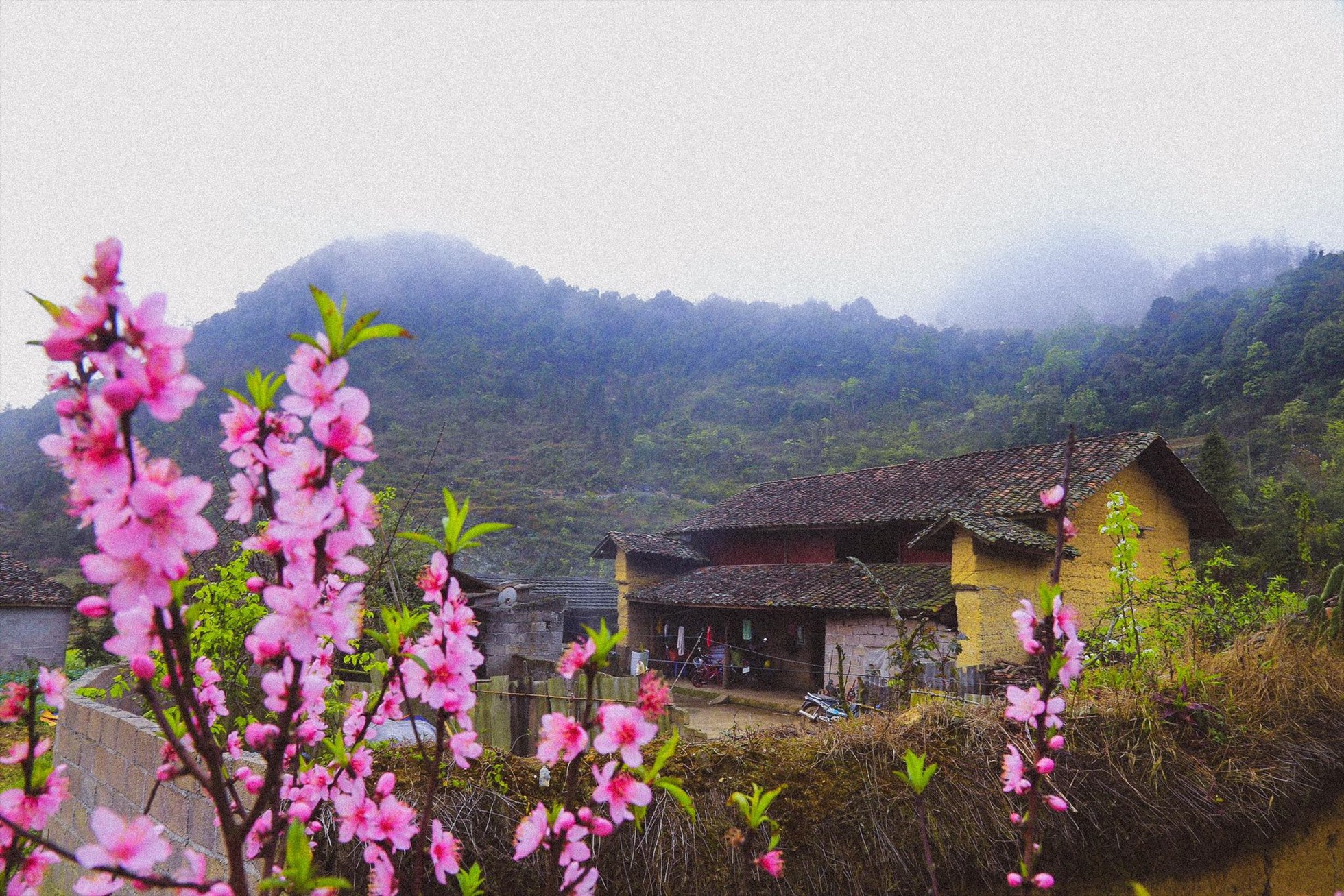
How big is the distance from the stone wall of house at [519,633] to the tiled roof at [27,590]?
40.3 feet

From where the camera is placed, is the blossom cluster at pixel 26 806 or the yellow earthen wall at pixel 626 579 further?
the yellow earthen wall at pixel 626 579

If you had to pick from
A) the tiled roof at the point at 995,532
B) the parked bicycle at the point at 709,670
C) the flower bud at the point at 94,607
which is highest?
the flower bud at the point at 94,607

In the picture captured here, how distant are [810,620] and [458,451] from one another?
4726 cm

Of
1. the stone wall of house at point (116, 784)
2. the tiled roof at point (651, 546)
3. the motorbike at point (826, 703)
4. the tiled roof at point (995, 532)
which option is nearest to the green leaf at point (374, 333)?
the stone wall of house at point (116, 784)

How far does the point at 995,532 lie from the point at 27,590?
Result: 2439 centimetres

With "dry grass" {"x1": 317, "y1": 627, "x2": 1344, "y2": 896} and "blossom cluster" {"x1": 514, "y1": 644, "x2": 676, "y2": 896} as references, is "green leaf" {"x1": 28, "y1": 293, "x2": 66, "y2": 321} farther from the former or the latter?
"dry grass" {"x1": 317, "y1": 627, "x2": 1344, "y2": 896}

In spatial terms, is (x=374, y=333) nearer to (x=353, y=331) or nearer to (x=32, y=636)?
(x=353, y=331)

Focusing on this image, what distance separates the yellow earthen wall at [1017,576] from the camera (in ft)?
41.0

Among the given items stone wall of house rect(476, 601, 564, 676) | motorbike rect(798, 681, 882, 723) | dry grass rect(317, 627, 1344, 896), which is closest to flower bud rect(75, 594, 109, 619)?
dry grass rect(317, 627, 1344, 896)

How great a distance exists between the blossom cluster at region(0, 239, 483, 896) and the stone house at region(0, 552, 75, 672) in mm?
24010

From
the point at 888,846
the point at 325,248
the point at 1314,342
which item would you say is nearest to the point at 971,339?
the point at 1314,342

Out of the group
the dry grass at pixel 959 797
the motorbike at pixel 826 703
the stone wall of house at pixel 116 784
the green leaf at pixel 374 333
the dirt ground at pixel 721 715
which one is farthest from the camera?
the dirt ground at pixel 721 715

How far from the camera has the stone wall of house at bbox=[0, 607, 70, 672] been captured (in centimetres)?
2011

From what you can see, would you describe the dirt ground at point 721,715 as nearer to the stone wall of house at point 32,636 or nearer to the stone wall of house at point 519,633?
the stone wall of house at point 519,633
